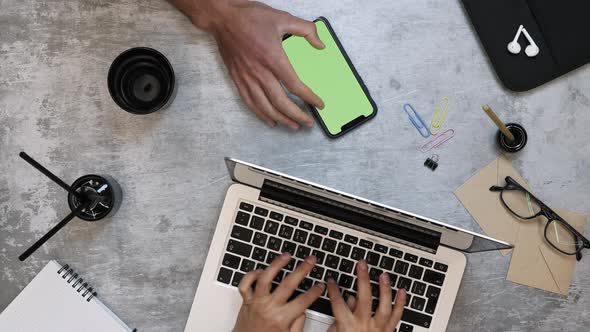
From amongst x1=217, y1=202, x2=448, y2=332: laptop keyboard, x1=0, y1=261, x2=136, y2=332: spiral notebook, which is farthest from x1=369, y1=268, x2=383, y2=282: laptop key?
x1=0, y1=261, x2=136, y2=332: spiral notebook

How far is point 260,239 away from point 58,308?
389 mm

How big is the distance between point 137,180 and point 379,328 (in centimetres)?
50

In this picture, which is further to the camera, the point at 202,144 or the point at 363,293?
the point at 202,144

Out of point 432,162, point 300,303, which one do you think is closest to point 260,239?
point 300,303

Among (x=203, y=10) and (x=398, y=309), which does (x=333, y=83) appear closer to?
(x=203, y=10)

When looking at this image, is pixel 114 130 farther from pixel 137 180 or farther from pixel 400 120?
pixel 400 120

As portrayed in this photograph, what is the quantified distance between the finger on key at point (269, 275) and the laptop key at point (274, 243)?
0.03m

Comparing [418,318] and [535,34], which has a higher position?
[535,34]

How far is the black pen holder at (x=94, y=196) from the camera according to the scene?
0.96 meters

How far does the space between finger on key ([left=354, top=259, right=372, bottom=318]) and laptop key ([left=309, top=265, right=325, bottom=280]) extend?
68mm

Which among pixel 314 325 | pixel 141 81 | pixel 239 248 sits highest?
pixel 141 81

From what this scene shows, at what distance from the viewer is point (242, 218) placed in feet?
3.09

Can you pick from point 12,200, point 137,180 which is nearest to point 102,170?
point 137,180

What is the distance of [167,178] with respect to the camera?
0.99 metres
